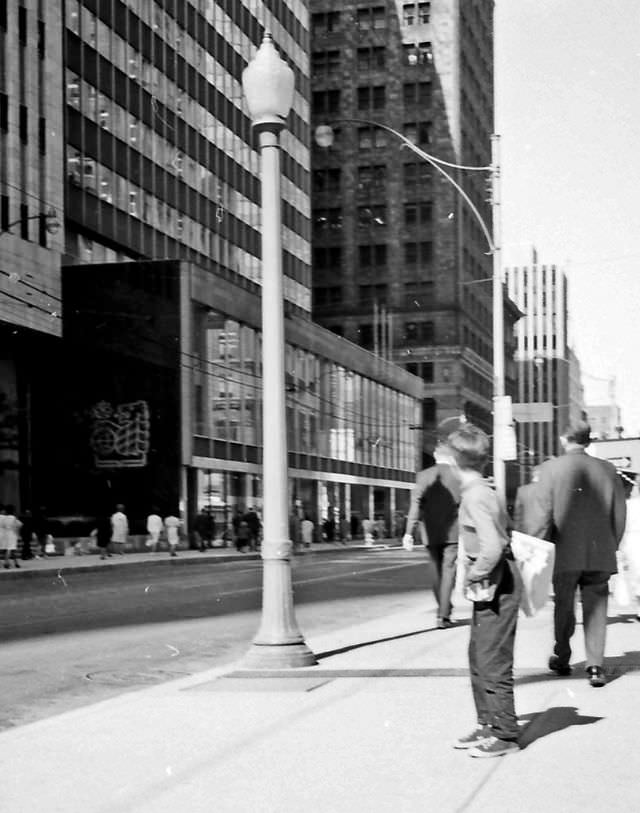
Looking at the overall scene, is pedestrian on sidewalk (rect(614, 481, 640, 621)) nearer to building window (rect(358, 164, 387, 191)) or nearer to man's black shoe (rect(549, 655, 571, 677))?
man's black shoe (rect(549, 655, 571, 677))

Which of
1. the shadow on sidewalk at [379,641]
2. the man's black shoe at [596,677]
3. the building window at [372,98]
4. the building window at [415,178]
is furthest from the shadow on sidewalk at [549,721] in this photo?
the building window at [372,98]

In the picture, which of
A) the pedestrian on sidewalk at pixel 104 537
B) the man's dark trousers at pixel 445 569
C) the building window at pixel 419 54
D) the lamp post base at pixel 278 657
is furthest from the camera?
the building window at pixel 419 54

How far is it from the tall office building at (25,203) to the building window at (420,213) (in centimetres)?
6277

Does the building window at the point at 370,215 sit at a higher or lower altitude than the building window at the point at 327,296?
higher

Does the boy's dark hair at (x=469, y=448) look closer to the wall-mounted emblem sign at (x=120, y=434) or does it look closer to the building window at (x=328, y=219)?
the wall-mounted emblem sign at (x=120, y=434)

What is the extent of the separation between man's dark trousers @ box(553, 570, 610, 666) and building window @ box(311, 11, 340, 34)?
104675mm

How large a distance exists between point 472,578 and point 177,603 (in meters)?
→ 12.4

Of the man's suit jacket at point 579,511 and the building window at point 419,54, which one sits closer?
the man's suit jacket at point 579,511

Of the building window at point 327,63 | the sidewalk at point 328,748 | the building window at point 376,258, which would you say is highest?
the building window at point 327,63

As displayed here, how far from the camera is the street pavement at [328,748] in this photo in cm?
527

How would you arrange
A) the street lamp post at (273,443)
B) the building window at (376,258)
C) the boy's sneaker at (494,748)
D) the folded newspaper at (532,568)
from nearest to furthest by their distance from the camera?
1. the boy's sneaker at (494,748)
2. the folded newspaper at (532,568)
3. the street lamp post at (273,443)
4. the building window at (376,258)

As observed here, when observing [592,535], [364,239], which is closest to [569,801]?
[592,535]

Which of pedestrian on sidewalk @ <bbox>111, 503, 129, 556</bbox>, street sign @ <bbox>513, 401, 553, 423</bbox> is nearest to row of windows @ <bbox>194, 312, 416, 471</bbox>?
pedestrian on sidewalk @ <bbox>111, 503, 129, 556</bbox>

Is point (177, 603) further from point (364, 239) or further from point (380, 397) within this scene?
point (364, 239)
